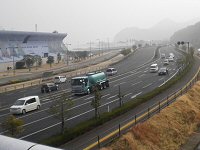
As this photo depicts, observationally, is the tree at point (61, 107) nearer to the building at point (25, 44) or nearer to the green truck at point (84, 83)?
the green truck at point (84, 83)

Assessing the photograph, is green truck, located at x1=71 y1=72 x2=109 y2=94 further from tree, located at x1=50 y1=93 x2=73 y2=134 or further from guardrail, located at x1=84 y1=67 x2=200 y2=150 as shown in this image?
tree, located at x1=50 y1=93 x2=73 y2=134

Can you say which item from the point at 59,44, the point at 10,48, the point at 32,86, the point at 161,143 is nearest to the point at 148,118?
the point at 161,143

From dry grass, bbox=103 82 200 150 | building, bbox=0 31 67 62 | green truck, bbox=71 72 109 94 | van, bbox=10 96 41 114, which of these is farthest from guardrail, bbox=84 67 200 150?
building, bbox=0 31 67 62

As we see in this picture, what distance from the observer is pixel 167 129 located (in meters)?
28.8

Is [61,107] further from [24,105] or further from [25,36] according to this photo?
[25,36]

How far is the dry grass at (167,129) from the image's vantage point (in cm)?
2325

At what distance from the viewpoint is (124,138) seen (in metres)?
22.5

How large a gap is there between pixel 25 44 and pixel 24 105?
74.4 meters

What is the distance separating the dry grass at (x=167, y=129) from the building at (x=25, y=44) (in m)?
65.5

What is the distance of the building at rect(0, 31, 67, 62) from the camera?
308 feet

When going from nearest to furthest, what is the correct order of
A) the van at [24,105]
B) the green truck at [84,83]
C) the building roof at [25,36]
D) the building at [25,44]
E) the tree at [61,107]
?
the tree at [61,107] → the van at [24,105] → the green truck at [84,83] → the building at [25,44] → the building roof at [25,36]

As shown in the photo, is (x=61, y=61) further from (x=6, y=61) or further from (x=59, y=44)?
(x=6, y=61)

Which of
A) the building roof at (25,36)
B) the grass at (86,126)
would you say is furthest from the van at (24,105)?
the building roof at (25,36)

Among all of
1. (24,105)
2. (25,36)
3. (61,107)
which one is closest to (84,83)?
(24,105)
